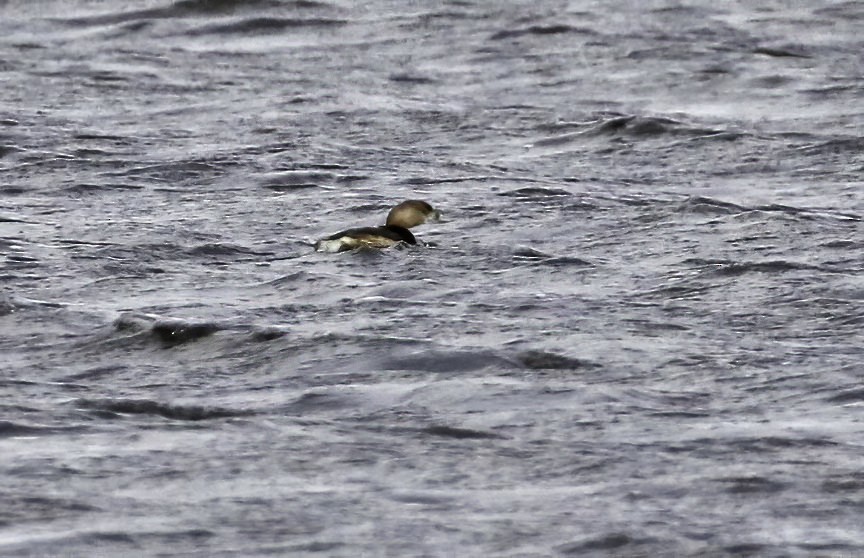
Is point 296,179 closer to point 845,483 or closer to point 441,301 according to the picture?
point 441,301

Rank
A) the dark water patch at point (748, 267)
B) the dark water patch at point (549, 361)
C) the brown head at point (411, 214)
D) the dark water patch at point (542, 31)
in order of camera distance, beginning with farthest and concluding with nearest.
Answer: the dark water patch at point (542, 31), the brown head at point (411, 214), the dark water patch at point (748, 267), the dark water patch at point (549, 361)

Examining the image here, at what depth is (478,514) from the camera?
21.3 ft

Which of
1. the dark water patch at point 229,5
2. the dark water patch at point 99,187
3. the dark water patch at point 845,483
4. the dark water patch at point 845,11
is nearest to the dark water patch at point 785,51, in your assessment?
the dark water patch at point 845,11

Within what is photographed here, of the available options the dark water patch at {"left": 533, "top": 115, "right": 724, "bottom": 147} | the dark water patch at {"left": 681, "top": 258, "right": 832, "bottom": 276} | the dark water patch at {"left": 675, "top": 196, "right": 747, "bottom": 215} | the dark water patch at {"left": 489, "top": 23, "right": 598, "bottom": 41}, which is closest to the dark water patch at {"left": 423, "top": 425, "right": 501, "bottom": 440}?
the dark water patch at {"left": 681, "top": 258, "right": 832, "bottom": 276}

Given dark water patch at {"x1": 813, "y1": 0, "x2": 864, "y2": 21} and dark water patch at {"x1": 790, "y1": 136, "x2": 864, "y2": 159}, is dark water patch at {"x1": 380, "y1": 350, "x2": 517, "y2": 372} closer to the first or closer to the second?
dark water patch at {"x1": 790, "y1": 136, "x2": 864, "y2": 159}

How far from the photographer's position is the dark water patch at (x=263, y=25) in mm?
18734

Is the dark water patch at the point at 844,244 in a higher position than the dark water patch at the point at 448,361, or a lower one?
lower

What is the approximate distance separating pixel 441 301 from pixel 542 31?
9071 millimetres

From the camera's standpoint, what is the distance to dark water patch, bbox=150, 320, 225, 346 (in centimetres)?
859

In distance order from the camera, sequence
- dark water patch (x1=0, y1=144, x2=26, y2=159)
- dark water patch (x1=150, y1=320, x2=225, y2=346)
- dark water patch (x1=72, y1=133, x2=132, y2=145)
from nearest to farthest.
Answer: dark water patch (x1=150, y1=320, x2=225, y2=346) < dark water patch (x1=0, y1=144, x2=26, y2=159) < dark water patch (x1=72, y1=133, x2=132, y2=145)

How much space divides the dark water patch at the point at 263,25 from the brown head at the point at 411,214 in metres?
7.82

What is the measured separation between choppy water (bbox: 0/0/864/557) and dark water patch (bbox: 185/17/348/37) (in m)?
1.08

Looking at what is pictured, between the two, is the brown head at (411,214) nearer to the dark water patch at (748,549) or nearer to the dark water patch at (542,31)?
the dark water patch at (748,549)

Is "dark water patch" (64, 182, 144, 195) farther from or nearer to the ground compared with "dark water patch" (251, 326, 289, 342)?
nearer to the ground
